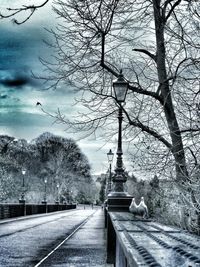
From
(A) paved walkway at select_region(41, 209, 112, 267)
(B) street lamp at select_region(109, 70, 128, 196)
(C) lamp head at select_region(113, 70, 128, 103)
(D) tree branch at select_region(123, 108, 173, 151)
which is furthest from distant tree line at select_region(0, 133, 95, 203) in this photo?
(C) lamp head at select_region(113, 70, 128, 103)

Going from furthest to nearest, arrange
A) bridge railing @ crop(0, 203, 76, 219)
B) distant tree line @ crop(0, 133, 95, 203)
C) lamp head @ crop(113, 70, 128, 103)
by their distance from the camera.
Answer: distant tree line @ crop(0, 133, 95, 203) → bridge railing @ crop(0, 203, 76, 219) → lamp head @ crop(113, 70, 128, 103)

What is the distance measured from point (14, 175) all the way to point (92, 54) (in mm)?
90962

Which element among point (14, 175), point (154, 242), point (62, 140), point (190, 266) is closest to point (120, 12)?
point (154, 242)

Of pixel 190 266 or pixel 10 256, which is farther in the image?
pixel 10 256

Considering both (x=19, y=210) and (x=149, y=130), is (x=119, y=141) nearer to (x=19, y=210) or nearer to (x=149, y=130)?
(x=149, y=130)

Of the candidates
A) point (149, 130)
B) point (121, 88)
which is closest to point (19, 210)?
point (121, 88)

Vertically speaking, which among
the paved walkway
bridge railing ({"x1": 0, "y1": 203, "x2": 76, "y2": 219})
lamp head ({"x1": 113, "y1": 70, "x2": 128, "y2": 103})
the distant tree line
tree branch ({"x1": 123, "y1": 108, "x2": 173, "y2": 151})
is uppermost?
the distant tree line

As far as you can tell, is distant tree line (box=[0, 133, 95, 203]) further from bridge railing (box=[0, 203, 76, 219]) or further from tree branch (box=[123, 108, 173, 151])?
tree branch (box=[123, 108, 173, 151])

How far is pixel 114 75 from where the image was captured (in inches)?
536

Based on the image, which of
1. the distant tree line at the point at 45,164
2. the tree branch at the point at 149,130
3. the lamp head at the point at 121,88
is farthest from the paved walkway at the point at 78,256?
the distant tree line at the point at 45,164

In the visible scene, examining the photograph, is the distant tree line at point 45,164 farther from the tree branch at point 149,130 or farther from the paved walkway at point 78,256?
the tree branch at point 149,130

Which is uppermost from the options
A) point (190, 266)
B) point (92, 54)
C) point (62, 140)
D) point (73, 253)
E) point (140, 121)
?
point (62, 140)

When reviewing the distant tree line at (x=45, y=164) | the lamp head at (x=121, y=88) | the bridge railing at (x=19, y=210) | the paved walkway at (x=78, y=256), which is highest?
the distant tree line at (x=45, y=164)

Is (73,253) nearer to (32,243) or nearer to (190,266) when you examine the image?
(32,243)
